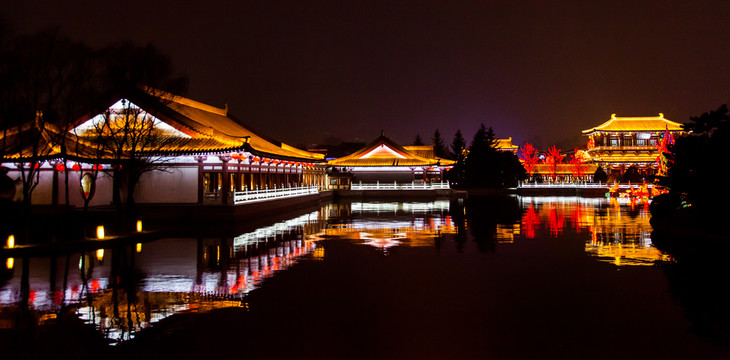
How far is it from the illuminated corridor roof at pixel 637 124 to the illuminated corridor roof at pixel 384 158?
3743 cm

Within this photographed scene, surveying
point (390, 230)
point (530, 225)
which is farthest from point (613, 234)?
point (390, 230)

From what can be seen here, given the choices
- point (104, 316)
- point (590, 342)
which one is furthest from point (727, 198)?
point (104, 316)

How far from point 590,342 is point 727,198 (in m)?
11.7

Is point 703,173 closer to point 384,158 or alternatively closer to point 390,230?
point 390,230

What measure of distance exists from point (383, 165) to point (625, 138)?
45535mm

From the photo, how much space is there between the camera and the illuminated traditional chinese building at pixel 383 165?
5475 centimetres

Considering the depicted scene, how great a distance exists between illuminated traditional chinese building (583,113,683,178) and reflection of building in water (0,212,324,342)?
72.1 meters

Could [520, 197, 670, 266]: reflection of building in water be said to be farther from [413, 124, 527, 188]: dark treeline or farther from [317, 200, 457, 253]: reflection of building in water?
[413, 124, 527, 188]: dark treeline

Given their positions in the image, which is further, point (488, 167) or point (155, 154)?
point (488, 167)

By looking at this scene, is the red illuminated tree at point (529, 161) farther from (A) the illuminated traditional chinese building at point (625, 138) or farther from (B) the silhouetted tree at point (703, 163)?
(B) the silhouetted tree at point (703, 163)

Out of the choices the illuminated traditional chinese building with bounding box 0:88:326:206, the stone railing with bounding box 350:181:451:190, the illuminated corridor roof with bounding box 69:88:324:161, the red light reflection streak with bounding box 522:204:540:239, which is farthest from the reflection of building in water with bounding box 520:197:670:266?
the stone railing with bounding box 350:181:451:190

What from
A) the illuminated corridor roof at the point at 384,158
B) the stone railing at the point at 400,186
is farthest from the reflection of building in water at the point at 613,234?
the illuminated corridor roof at the point at 384,158

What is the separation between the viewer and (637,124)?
79.7 meters

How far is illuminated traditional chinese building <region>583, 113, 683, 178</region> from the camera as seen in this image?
76.1m
